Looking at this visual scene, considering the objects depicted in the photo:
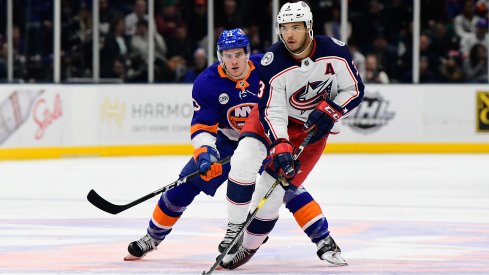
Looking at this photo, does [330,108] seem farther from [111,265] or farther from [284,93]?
[111,265]

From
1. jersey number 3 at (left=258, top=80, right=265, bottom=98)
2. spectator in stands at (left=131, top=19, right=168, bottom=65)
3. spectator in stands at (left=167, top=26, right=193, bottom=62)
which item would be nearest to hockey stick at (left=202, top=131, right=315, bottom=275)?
jersey number 3 at (left=258, top=80, right=265, bottom=98)

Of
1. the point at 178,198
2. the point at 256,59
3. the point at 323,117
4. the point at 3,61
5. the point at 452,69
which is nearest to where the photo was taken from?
the point at 323,117

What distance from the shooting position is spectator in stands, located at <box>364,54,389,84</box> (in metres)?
13.5

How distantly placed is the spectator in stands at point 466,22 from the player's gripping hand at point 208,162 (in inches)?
358

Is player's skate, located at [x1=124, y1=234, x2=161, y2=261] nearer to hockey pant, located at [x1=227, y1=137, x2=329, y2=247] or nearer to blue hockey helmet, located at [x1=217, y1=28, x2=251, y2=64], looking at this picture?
hockey pant, located at [x1=227, y1=137, x2=329, y2=247]

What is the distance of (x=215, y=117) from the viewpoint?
533 cm

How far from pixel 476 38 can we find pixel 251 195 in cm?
923

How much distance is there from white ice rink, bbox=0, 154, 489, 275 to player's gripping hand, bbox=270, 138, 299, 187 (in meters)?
0.43

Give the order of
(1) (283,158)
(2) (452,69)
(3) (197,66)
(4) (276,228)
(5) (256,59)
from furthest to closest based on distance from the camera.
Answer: (2) (452,69) → (3) (197,66) → (4) (276,228) → (5) (256,59) → (1) (283,158)

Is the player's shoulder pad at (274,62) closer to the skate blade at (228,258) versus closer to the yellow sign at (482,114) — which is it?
the skate blade at (228,258)

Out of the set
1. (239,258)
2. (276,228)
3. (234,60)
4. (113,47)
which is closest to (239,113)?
(234,60)

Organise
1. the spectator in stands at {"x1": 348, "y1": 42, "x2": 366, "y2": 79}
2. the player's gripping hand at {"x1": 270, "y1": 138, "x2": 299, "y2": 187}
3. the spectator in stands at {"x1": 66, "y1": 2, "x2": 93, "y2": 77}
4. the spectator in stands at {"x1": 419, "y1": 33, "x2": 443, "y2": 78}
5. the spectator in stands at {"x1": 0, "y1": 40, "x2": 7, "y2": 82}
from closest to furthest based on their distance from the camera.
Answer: the player's gripping hand at {"x1": 270, "y1": 138, "x2": 299, "y2": 187}
the spectator in stands at {"x1": 0, "y1": 40, "x2": 7, "y2": 82}
the spectator in stands at {"x1": 66, "y1": 2, "x2": 93, "y2": 77}
the spectator in stands at {"x1": 348, "y1": 42, "x2": 366, "y2": 79}
the spectator in stands at {"x1": 419, "y1": 33, "x2": 443, "y2": 78}

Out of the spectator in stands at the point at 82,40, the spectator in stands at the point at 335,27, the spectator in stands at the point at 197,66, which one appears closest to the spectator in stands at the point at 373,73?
the spectator in stands at the point at 335,27

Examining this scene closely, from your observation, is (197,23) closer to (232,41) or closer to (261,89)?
(232,41)
